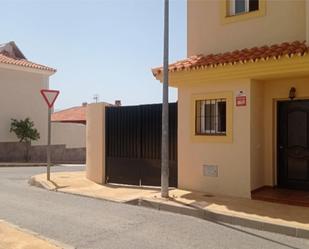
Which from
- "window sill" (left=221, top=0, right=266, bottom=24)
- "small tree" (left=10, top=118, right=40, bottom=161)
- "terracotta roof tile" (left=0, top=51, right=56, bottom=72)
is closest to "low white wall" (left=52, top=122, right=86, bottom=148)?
"small tree" (left=10, top=118, right=40, bottom=161)

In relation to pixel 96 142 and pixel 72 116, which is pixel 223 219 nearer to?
pixel 96 142

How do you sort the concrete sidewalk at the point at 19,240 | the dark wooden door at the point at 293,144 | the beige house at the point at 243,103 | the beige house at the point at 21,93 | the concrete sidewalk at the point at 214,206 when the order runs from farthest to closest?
the beige house at the point at 21,93 → the dark wooden door at the point at 293,144 → the beige house at the point at 243,103 → the concrete sidewalk at the point at 214,206 → the concrete sidewalk at the point at 19,240

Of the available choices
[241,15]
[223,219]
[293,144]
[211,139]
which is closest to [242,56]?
[241,15]

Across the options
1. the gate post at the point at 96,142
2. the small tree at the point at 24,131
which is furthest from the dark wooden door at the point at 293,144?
the small tree at the point at 24,131

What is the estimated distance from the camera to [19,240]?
6.19 metres

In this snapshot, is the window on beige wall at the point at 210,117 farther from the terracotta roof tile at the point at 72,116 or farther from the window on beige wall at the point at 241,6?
the terracotta roof tile at the point at 72,116

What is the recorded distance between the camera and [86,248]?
614 centimetres

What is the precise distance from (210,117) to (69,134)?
64.3 feet

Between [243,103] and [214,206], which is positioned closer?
A: [214,206]

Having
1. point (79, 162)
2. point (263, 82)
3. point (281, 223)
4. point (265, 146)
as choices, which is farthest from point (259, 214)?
point (79, 162)

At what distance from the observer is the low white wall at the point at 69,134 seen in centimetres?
2812

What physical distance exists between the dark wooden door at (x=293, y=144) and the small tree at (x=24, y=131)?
59.2 ft

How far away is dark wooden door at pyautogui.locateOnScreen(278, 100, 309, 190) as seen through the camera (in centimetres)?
1002

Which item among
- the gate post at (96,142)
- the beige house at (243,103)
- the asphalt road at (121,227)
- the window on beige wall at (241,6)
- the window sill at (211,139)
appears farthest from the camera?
the gate post at (96,142)
